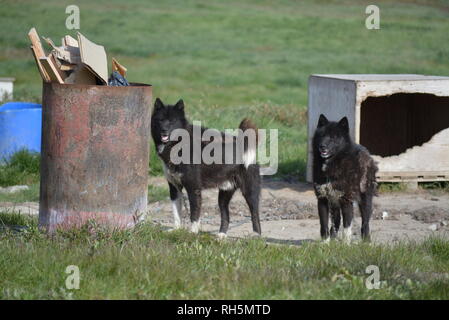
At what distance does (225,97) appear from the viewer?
20609mm

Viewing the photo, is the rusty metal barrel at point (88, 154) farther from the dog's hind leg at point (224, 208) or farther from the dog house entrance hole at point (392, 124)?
the dog house entrance hole at point (392, 124)

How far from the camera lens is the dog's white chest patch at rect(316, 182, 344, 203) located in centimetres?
734

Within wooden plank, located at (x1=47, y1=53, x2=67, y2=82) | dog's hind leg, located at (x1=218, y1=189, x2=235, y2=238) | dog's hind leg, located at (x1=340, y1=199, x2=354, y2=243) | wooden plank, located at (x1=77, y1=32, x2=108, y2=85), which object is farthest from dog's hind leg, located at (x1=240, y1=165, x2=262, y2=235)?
wooden plank, located at (x1=47, y1=53, x2=67, y2=82)

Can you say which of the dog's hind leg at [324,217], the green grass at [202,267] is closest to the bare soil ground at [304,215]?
the dog's hind leg at [324,217]

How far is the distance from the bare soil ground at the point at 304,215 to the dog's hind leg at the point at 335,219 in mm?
179

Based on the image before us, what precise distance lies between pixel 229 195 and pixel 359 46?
20418 millimetres

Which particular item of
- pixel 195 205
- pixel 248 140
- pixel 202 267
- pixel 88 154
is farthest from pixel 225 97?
pixel 202 267

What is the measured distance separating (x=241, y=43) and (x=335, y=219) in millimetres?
22162

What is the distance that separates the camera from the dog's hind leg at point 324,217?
731 cm

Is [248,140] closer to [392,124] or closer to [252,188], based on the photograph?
[252,188]

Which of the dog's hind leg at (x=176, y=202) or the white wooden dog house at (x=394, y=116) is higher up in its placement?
the white wooden dog house at (x=394, y=116)

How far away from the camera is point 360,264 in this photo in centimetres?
545

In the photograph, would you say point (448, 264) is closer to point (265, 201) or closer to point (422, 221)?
point (422, 221)
